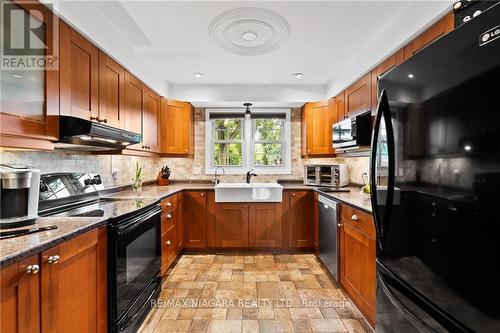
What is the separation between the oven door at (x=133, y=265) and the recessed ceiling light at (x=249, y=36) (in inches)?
68.6

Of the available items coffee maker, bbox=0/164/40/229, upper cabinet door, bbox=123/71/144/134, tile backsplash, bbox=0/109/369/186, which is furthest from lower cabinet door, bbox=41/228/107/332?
upper cabinet door, bbox=123/71/144/134

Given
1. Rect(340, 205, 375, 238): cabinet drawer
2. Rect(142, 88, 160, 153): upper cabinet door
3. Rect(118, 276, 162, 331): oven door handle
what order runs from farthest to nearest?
Rect(142, 88, 160, 153): upper cabinet door, Rect(340, 205, 375, 238): cabinet drawer, Rect(118, 276, 162, 331): oven door handle

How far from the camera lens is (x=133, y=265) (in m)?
1.81

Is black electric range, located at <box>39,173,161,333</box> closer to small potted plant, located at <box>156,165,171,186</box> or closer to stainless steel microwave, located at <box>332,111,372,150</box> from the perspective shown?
small potted plant, located at <box>156,165,171,186</box>

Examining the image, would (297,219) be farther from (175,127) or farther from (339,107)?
(175,127)

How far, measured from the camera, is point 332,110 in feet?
11.1

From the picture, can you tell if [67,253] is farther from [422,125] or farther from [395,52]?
[395,52]

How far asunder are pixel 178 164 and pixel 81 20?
2544mm

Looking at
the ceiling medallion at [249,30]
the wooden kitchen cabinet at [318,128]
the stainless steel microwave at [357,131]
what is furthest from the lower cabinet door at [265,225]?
the ceiling medallion at [249,30]

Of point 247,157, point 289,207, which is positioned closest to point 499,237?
point 289,207

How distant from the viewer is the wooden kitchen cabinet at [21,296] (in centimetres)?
88

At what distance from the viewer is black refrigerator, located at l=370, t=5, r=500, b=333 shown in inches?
27.0

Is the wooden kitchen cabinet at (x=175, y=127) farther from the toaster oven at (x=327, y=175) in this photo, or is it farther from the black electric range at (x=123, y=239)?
the toaster oven at (x=327, y=175)

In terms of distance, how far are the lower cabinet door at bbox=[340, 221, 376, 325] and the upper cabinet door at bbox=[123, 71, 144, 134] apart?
234 centimetres
